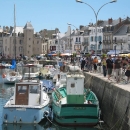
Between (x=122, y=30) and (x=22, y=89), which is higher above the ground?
(x=122, y=30)

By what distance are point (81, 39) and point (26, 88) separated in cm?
7663

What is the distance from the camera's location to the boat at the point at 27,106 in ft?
73.3

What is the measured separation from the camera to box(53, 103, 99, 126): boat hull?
21.6m

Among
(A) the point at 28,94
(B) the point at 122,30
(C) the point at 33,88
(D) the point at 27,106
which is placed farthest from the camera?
(B) the point at 122,30

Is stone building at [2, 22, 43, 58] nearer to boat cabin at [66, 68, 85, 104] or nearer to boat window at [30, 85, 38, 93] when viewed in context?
boat window at [30, 85, 38, 93]

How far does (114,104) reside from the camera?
2111 cm

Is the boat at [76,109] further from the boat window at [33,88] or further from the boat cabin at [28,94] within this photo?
the boat window at [33,88]

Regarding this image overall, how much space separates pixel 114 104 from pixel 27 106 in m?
5.07

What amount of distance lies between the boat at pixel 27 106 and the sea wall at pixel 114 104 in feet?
11.8

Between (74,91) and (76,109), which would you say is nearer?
(76,109)

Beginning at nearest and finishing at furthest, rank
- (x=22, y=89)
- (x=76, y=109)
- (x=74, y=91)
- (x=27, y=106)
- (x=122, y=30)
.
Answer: (x=76, y=109)
(x=27, y=106)
(x=74, y=91)
(x=22, y=89)
(x=122, y=30)

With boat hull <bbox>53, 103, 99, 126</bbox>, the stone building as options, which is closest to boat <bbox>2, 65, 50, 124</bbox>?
boat hull <bbox>53, 103, 99, 126</bbox>

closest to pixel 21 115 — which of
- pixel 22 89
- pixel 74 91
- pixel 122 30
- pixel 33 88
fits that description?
pixel 22 89

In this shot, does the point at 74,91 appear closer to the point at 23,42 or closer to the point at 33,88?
the point at 33,88
